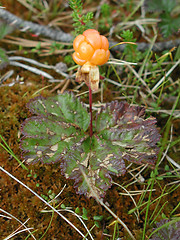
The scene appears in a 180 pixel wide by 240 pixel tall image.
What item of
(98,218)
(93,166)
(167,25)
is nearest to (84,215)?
(98,218)

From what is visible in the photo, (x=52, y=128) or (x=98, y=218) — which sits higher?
(x=52, y=128)

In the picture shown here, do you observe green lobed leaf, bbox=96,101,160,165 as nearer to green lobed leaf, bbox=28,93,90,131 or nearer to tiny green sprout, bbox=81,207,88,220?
green lobed leaf, bbox=28,93,90,131

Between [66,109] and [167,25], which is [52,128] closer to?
[66,109]

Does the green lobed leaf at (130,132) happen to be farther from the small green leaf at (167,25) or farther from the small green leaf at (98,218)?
the small green leaf at (167,25)

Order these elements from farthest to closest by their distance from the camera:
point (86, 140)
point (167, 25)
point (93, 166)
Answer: point (167, 25) < point (86, 140) < point (93, 166)

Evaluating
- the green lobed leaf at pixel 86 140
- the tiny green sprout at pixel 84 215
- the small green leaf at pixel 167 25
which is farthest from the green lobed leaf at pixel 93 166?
the small green leaf at pixel 167 25

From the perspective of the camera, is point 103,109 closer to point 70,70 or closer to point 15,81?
point 70,70

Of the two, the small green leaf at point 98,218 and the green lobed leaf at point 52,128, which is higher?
the green lobed leaf at point 52,128

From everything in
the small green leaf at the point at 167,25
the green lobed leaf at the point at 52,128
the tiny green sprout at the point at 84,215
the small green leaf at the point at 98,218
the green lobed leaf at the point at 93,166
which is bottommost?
the small green leaf at the point at 98,218

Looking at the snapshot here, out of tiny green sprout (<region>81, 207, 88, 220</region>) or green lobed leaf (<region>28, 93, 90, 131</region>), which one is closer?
tiny green sprout (<region>81, 207, 88, 220</region>)

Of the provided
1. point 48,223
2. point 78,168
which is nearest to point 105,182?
point 78,168

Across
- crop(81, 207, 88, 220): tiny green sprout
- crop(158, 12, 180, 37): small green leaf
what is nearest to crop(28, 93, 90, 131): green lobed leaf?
crop(81, 207, 88, 220): tiny green sprout
